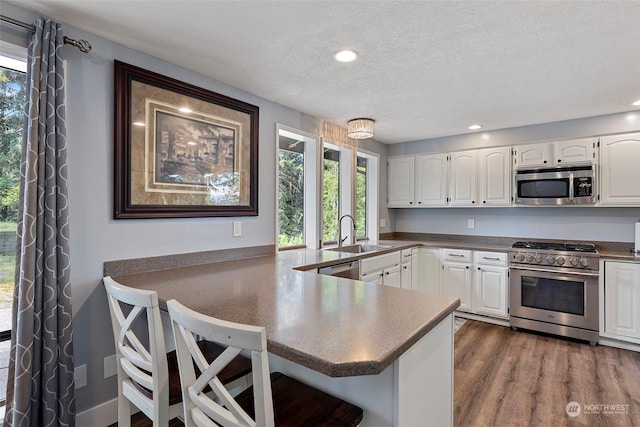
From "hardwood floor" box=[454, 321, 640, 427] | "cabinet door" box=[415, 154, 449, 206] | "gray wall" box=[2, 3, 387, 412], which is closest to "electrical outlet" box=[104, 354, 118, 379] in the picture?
"gray wall" box=[2, 3, 387, 412]

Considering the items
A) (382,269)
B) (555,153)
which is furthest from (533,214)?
(382,269)

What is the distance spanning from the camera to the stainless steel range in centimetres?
305

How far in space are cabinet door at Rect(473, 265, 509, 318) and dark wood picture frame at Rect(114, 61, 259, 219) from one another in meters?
2.64

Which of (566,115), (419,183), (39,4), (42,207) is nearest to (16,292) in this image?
(42,207)

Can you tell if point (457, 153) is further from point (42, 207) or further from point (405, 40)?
point (42, 207)

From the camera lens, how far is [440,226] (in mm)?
4504

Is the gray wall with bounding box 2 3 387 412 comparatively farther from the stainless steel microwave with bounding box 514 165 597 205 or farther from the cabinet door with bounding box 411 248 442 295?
the stainless steel microwave with bounding box 514 165 597 205

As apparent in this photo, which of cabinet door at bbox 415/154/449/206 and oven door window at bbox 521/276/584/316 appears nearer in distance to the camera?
oven door window at bbox 521/276/584/316

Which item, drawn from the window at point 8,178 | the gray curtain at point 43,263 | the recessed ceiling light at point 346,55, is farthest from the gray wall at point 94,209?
the recessed ceiling light at point 346,55

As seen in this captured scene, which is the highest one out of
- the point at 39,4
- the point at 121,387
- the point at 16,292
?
the point at 39,4

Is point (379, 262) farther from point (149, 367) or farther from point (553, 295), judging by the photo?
point (149, 367)

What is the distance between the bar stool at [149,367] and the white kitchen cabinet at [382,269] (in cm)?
173

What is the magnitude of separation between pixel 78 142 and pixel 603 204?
14.3 feet

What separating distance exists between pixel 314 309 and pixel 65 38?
1.83m
